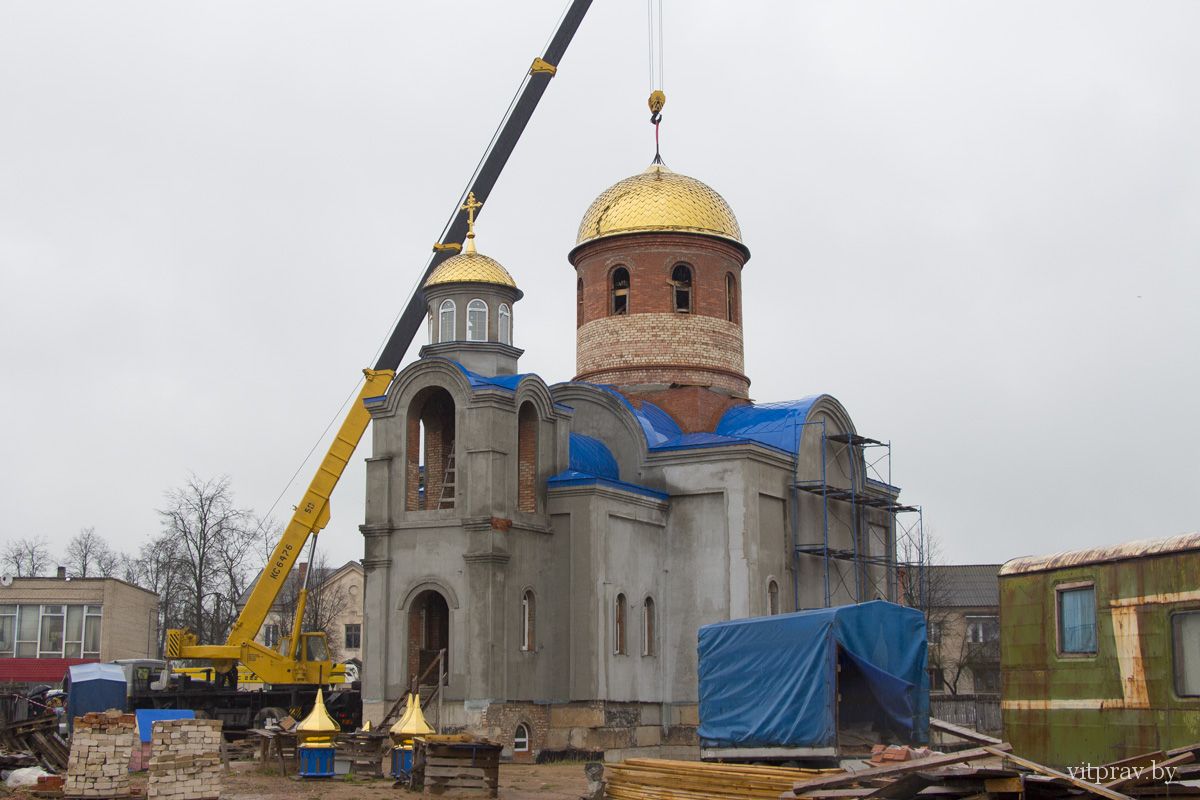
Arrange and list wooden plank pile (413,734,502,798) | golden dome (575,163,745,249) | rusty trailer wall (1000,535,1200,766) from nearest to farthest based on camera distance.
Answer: rusty trailer wall (1000,535,1200,766), wooden plank pile (413,734,502,798), golden dome (575,163,745,249)

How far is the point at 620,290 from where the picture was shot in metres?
34.0

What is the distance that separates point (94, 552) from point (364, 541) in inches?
2241

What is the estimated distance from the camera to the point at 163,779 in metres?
17.5

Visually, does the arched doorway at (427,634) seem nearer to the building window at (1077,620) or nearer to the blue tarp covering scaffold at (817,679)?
the blue tarp covering scaffold at (817,679)

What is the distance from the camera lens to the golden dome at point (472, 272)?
32.2 m

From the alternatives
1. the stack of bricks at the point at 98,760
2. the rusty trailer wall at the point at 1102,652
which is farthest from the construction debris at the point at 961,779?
the stack of bricks at the point at 98,760

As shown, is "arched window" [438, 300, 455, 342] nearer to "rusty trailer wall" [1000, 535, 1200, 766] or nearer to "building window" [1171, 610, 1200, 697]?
"rusty trailer wall" [1000, 535, 1200, 766]

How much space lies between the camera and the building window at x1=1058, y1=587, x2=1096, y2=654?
16.6 metres

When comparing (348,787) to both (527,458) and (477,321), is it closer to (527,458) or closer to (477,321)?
(527,458)

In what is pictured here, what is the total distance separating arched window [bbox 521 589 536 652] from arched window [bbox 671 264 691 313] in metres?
9.07

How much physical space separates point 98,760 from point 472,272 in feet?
54.0

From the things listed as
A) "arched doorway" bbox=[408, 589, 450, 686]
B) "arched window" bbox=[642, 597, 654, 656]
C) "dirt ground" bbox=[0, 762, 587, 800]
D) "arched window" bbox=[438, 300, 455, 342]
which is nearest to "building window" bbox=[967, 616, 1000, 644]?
"arched window" bbox=[642, 597, 654, 656]

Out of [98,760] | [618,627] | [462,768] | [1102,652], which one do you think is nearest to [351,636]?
[618,627]

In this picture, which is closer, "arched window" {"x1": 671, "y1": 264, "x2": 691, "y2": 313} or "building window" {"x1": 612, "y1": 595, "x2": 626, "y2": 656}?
"building window" {"x1": 612, "y1": 595, "x2": 626, "y2": 656}
